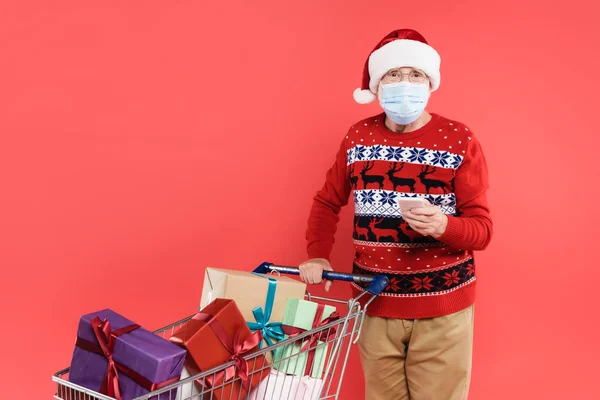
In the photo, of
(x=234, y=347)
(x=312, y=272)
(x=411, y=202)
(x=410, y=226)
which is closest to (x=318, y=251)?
(x=312, y=272)

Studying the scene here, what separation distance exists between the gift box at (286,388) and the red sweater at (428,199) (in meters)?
0.53

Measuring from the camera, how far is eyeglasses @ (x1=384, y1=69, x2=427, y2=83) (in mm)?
2691

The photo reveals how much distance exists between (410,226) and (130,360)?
1122mm

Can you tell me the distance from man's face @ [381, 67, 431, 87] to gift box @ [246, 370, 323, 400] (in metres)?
1.18

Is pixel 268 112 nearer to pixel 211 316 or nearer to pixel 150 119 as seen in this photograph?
pixel 150 119

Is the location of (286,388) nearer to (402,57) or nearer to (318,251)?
(318,251)

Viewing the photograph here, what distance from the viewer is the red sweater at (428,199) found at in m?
2.59

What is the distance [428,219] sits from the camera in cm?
237

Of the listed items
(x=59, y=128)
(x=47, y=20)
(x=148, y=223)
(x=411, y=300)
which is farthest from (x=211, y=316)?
(x=47, y=20)

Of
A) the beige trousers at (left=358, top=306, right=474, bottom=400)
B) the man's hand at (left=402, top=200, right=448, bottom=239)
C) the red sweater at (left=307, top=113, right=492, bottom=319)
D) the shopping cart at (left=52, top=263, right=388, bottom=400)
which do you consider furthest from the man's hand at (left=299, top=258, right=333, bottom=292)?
the man's hand at (left=402, top=200, right=448, bottom=239)

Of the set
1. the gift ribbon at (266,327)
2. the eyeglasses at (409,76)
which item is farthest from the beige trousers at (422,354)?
the eyeglasses at (409,76)

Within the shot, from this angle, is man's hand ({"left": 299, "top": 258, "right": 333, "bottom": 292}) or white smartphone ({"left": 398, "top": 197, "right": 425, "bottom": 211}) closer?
white smartphone ({"left": 398, "top": 197, "right": 425, "bottom": 211})

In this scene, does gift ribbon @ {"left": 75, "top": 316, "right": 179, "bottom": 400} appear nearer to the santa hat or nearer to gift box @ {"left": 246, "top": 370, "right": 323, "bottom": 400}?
gift box @ {"left": 246, "top": 370, "right": 323, "bottom": 400}

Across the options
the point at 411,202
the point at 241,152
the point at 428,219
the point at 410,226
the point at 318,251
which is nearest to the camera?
the point at 411,202
